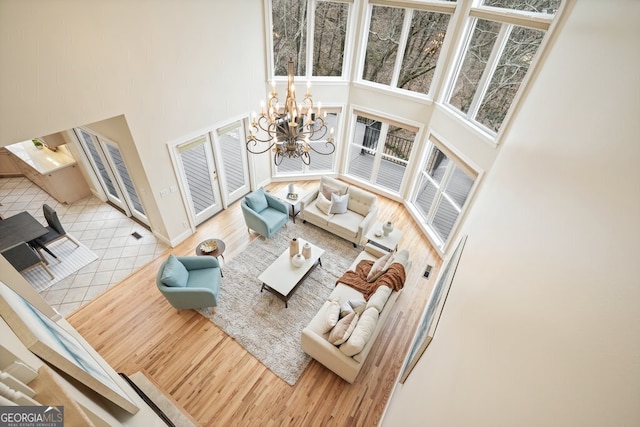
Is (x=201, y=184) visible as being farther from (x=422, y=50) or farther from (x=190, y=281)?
(x=422, y=50)

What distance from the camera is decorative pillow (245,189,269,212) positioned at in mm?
5754

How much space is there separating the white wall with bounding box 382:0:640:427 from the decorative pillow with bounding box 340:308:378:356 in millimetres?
2047

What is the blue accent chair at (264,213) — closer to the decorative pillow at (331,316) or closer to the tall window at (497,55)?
the decorative pillow at (331,316)

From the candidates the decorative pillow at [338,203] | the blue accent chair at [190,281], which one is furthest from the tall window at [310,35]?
the blue accent chair at [190,281]

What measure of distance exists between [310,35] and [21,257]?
6.33 m

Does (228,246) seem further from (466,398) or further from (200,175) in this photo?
(466,398)

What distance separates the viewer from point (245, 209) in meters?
5.61

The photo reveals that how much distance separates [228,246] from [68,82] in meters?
3.43

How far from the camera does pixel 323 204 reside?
604 centimetres

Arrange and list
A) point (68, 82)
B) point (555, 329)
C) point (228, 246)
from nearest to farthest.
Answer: point (555, 329)
point (68, 82)
point (228, 246)

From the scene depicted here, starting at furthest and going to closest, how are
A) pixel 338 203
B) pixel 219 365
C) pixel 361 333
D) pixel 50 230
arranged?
pixel 338 203, pixel 50 230, pixel 219 365, pixel 361 333

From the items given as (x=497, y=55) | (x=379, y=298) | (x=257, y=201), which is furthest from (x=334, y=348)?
(x=497, y=55)

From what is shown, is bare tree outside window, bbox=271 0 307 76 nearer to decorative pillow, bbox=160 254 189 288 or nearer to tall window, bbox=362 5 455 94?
tall window, bbox=362 5 455 94

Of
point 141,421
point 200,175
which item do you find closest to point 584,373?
point 141,421
